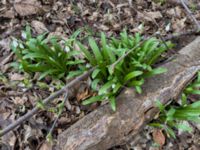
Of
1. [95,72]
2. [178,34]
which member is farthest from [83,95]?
[178,34]

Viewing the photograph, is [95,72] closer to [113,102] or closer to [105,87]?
[105,87]

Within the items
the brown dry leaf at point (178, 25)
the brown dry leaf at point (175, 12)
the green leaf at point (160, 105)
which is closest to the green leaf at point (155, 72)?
the green leaf at point (160, 105)

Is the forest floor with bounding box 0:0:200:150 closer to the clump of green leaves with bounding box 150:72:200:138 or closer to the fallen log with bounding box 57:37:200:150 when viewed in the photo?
the clump of green leaves with bounding box 150:72:200:138

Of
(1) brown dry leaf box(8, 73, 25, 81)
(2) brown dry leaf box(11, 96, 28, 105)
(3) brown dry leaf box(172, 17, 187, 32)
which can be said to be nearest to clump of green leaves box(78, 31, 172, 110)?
(2) brown dry leaf box(11, 96, 28, 105)

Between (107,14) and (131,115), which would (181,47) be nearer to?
(107,14)

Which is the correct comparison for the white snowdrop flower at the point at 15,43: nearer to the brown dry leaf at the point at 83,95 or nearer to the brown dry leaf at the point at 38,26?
the brown dry leaf at the point at 38,26

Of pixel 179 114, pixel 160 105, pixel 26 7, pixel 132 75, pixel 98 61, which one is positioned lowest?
pixel 179 114

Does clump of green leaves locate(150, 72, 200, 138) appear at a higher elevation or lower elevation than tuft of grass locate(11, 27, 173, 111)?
lower
